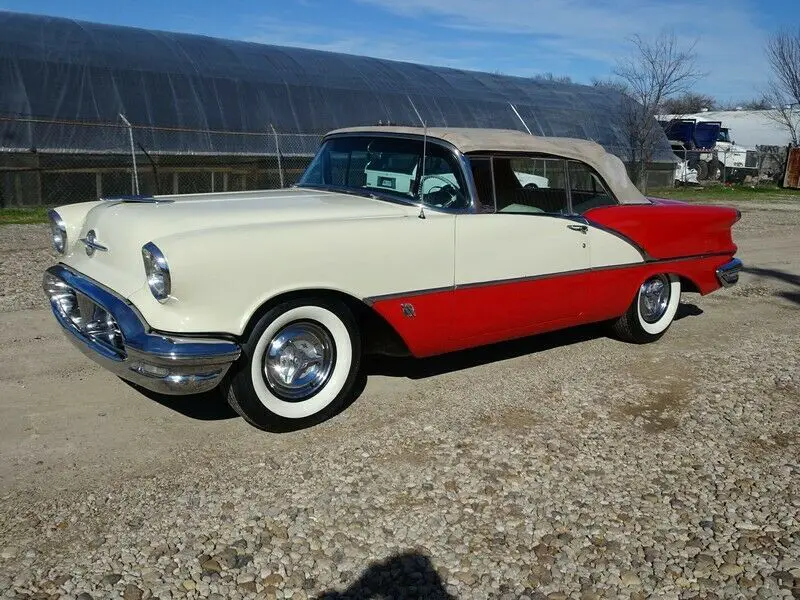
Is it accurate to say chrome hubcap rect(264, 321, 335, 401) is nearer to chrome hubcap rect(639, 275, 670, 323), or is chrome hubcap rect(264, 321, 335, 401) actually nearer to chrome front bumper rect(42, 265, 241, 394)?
chrome front bumper rect(42, 265, 241, 394)

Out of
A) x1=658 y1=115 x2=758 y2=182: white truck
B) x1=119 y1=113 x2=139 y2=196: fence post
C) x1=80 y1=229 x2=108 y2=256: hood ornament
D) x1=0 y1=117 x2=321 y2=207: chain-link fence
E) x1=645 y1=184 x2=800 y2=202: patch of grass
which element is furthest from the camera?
x1=658 y1=115 x2=758 y2=182: white truck

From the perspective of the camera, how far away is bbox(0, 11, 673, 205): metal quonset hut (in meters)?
14.2

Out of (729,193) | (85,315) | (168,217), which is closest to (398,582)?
(168,217)

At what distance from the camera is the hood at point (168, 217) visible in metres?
3.81

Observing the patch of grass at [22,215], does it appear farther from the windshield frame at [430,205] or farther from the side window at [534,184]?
the side window at [534,184]

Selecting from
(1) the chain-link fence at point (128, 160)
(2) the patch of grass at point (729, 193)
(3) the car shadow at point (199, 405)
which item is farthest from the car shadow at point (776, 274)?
(2) the patch of grass at point (729, 193)

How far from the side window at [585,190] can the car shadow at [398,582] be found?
10.6ft

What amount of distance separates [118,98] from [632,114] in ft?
55.4

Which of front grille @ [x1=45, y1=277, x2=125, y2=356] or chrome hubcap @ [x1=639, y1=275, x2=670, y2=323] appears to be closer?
front grille @ [x1=45, y1=277, x2=125, y2=356]

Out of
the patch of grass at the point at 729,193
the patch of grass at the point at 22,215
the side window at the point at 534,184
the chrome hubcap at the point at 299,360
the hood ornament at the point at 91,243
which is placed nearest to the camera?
the chrome hubcap at the point at 299,360

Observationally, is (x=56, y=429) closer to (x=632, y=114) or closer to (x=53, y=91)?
(x=53, y=91)

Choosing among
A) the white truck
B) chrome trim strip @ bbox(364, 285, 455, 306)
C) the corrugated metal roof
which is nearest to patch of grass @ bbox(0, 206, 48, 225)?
the corrugated metal roof

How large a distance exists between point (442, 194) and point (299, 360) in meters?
1.41

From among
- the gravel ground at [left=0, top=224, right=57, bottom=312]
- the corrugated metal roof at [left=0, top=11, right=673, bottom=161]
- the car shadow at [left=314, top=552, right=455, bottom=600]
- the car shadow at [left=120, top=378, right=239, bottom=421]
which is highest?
the corrugated metal roof at [left=0, top=11, right=673, bottom=161]
